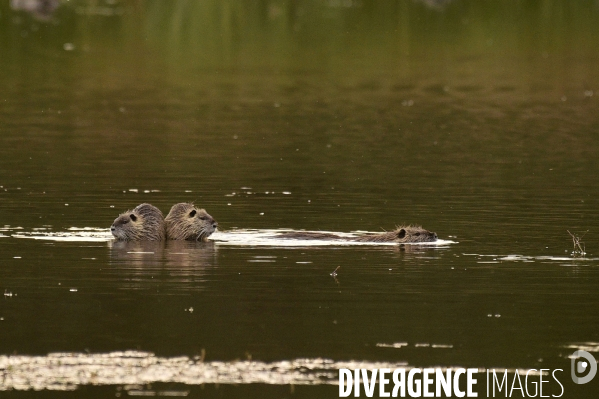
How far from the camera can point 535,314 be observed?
15.1 meters

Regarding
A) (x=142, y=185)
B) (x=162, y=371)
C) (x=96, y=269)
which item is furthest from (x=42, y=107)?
(x=162, y=371)

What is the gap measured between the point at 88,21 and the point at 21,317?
5333 centimetres

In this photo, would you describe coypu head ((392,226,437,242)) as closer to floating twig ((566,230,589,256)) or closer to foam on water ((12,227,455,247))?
foam on water ((12,227,455,247))

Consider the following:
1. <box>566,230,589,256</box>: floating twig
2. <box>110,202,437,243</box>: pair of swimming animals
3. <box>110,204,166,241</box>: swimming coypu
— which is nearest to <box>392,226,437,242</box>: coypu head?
<box>110,202,437,243</box>: pair of swimming animals

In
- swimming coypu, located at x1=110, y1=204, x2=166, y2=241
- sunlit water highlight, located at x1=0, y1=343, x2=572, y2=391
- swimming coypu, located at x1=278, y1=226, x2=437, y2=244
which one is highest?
swimming coypu, located at x1=110, y1=204, x2=166, y2=241

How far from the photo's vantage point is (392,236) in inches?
798

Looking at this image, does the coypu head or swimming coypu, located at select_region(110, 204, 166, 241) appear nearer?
the coypu head

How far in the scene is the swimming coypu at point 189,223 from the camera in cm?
2064

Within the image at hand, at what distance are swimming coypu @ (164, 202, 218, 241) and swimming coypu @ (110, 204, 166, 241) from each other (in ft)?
0.47

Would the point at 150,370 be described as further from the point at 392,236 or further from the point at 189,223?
the point at 189,223

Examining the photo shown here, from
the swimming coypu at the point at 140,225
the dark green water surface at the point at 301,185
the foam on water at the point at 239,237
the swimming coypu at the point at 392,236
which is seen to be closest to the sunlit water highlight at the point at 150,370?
the dark green water surface at the point at 301,185

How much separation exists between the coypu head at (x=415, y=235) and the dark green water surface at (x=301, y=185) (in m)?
0.44

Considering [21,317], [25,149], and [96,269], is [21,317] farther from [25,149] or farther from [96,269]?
[25,149]

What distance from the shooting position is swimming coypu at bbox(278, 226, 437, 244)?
20.1m
